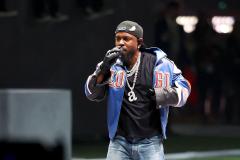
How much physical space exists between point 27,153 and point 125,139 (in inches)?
31.9

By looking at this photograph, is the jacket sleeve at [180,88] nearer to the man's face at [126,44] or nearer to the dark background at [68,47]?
the man's face at [126,44]

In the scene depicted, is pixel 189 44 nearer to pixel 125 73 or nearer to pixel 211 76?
pixel 211 76

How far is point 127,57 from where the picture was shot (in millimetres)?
7598

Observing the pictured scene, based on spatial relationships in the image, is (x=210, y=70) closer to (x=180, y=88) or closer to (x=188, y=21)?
(x=188, y=21)

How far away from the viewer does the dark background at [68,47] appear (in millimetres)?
17094

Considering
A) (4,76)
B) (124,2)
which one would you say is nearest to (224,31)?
(124,2)

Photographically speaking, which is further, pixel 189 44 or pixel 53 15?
pixel 189 44

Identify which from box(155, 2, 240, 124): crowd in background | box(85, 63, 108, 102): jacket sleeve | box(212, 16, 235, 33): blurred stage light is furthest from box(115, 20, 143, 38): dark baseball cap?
box(212, 16, 235, 33): blurred stage light

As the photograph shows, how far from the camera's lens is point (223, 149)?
17.1m

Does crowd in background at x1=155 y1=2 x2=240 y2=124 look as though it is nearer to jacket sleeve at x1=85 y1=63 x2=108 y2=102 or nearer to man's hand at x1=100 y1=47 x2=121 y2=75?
jacket sleeve at x1=85 y1=63 x2=108 y2=102

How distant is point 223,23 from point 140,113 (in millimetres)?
18704

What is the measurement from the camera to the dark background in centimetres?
1709

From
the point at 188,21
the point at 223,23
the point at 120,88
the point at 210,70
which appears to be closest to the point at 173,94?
the point at 120,88

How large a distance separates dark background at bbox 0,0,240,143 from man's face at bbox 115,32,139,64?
949 cm
